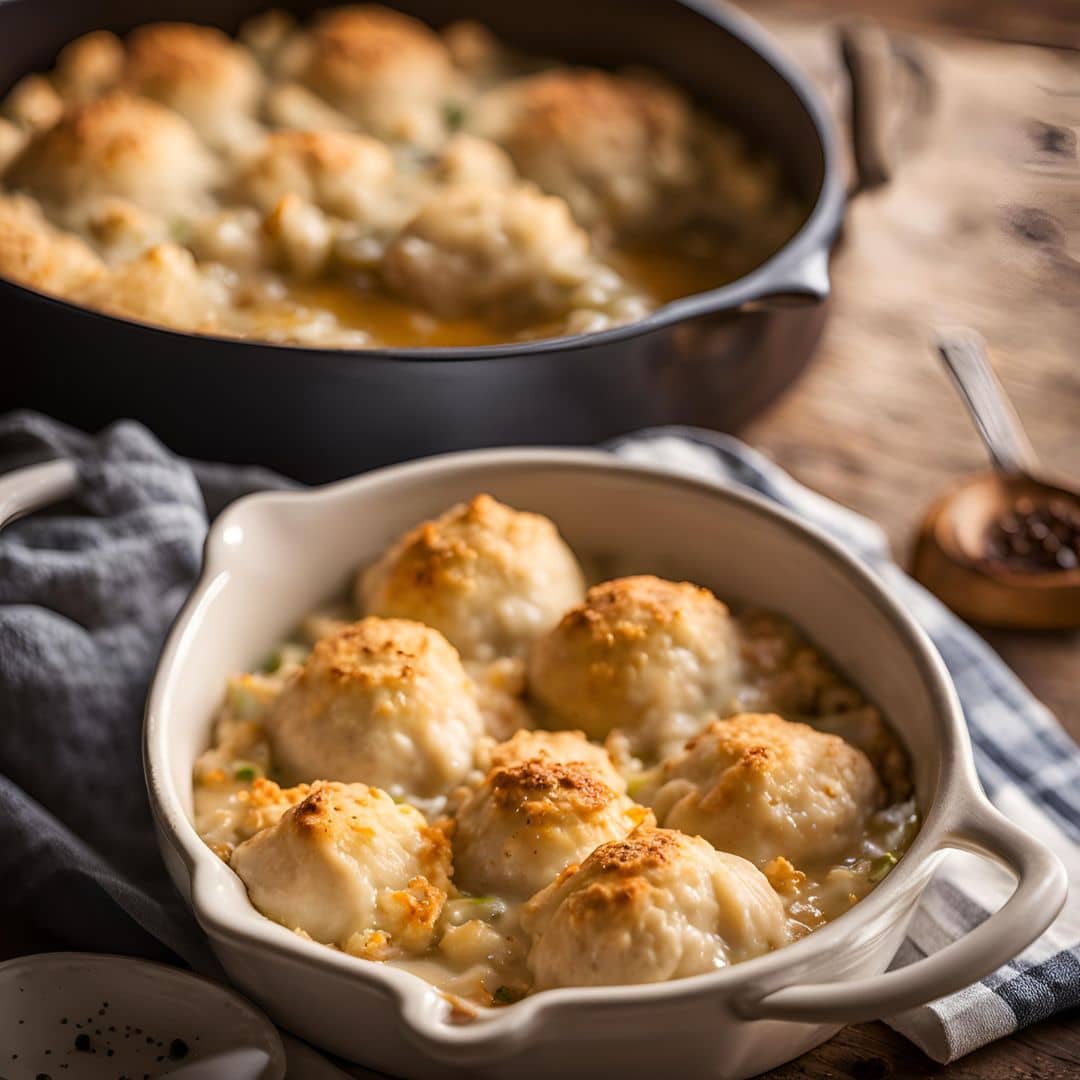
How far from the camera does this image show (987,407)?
268cm

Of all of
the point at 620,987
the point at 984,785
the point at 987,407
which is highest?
the point at 620,987

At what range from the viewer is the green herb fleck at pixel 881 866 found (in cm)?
163

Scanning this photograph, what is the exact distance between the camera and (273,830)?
5.23 feet

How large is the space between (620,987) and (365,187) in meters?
1.75

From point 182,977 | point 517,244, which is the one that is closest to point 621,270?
point 517,244

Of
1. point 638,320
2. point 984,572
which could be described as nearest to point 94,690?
point 638,320

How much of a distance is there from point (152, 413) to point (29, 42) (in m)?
1.23

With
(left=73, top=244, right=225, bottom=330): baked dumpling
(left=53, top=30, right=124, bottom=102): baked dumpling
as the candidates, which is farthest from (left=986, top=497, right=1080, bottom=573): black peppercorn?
(left=53, top=30, right=124, bottom=102): baked dumpling

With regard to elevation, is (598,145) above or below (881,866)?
above

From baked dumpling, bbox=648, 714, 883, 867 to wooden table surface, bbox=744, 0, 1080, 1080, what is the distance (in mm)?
656

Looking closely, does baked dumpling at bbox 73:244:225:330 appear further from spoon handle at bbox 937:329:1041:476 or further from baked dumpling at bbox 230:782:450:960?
spoon handle at bbox 937:329:1041:476

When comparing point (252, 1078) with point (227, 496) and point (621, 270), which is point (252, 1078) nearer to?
point (227, 496)

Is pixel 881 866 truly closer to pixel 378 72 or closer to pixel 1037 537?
pixel 1037 537

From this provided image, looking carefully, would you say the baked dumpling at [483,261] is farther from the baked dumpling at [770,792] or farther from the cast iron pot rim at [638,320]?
the baked dumpling at [770,792]
